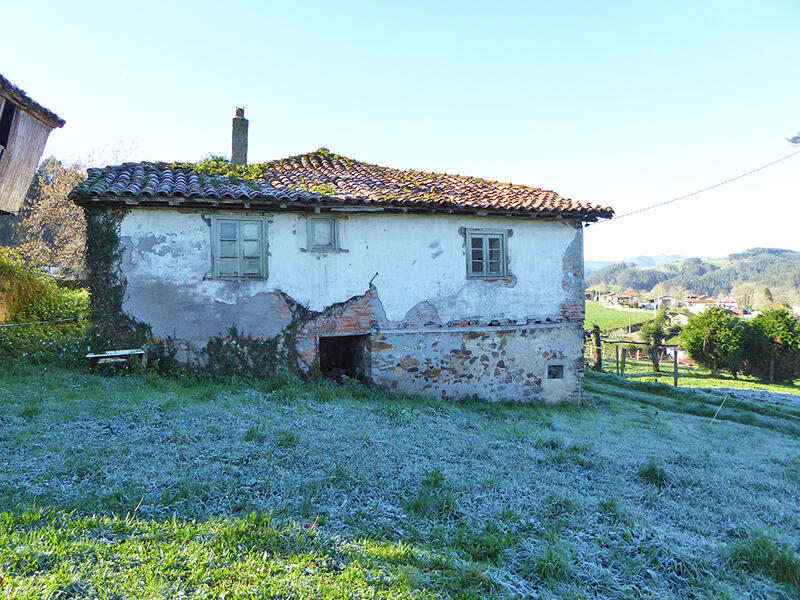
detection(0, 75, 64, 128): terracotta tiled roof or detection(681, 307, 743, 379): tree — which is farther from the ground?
detection(0, 75, 64, 128): terracotta tiled roof

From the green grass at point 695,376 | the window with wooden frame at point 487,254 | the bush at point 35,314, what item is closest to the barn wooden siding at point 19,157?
the bush at point 35,314

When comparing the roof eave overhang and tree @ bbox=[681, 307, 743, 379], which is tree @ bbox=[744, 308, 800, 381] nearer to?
tree @ bbox=[681, 307, 743, 379]

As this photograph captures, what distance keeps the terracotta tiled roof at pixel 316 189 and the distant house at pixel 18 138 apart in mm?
1907

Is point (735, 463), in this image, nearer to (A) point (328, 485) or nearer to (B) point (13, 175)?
(A) point (328, 485)

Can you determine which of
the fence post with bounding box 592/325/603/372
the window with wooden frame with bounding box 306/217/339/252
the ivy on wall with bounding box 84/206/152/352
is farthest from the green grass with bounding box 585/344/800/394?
the ivy on wall with bounding box 84/206/152/352

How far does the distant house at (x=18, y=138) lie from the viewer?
913 centimetres

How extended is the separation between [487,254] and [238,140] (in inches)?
279

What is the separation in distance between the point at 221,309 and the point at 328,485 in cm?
509

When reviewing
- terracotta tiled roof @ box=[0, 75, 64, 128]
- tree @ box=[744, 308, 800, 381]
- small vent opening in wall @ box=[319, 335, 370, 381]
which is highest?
terracotta tiled roof @ box=[0, 75, 64, 128]

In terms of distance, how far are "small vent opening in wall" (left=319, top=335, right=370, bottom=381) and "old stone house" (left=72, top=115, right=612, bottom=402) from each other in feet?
0.14

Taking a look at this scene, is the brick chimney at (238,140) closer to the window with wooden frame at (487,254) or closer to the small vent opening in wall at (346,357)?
the small vent opening in wall at (346,357)

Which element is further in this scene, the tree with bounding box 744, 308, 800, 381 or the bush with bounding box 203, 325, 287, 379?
the tree with bounding box 744, 308, 800, 381

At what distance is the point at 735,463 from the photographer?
7367 mm

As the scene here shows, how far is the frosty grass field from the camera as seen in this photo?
3.23 meters
